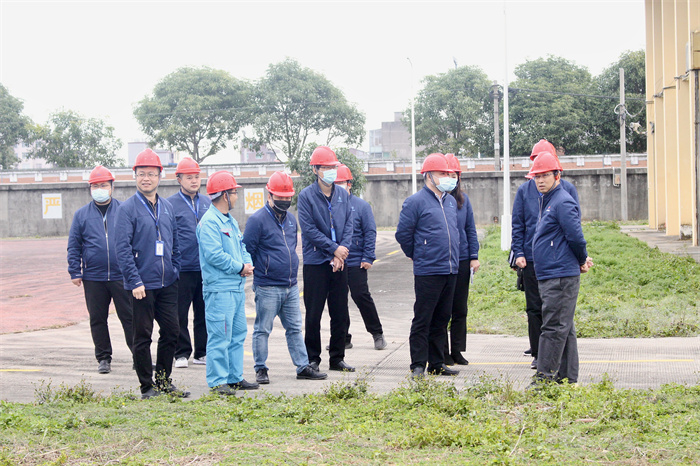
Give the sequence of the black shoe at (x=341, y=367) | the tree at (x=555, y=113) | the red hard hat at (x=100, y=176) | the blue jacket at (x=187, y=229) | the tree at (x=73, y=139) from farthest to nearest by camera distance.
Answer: the tree at (x=73, y=139) < the tree at (x=555, y=113) < the blue jacket at (x=187, y=229) < the red hard hat at (x=100, y=176) < the black shoe at (x=341, y=367)

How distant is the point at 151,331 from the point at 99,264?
1.83 meters

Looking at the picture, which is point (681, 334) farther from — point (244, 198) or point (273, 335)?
point (244, 198)

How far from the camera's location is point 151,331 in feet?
21.7

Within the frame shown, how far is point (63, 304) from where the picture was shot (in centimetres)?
1498

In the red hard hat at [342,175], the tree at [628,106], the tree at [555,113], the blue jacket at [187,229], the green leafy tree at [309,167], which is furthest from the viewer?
the tree at [555,113]

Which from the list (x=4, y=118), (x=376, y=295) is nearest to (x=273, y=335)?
(x=376, y=295)

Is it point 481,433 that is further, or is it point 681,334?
point 681,334

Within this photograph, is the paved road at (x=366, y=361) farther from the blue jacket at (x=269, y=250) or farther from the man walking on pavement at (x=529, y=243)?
the blue jacket at (x=269, y=250)

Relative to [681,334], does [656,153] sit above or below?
above

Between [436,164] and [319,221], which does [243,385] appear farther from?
[436,164]

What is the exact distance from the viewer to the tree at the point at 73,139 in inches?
2623

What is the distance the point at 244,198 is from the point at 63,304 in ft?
117

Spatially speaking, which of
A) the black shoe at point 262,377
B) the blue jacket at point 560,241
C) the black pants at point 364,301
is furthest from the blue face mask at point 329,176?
the blue jacket at point 560,241

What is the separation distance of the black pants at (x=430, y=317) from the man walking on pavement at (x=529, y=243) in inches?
27.6
